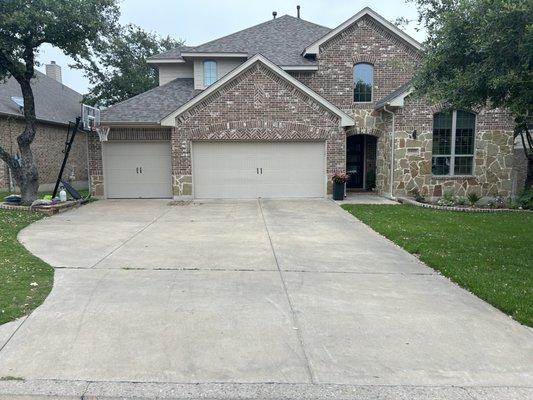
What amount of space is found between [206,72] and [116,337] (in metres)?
16.0

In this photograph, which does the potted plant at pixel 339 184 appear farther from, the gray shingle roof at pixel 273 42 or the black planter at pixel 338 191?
the gray shingle roof at pixel 273 42

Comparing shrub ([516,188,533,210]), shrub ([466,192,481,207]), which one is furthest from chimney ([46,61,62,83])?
shrub ([516,188,533,210])

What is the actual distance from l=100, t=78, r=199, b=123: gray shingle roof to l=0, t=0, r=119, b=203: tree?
2633mm

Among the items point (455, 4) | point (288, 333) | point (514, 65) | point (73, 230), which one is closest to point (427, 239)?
point (514, 65)

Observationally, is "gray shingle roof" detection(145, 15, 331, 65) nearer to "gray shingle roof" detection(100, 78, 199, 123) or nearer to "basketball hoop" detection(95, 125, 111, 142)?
"gray shingle roof" detection(100, 78, 199, 123)

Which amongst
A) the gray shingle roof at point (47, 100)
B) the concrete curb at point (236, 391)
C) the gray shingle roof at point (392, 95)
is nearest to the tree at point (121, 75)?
the gray shingle roof at point (47, 100)

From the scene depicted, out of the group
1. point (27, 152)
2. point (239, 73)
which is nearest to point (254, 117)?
point (239, 73)

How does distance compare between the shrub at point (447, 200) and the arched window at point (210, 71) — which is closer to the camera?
the shrub at point (447, 200)

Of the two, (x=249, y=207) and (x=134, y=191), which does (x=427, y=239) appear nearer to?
(x=249, y=207)

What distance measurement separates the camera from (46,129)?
2205 cm

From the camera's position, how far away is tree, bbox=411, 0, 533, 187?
5.96 metres

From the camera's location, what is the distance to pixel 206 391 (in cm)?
329

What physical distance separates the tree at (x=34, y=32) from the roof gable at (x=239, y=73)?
3497mm

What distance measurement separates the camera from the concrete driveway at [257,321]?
11.8 feet
